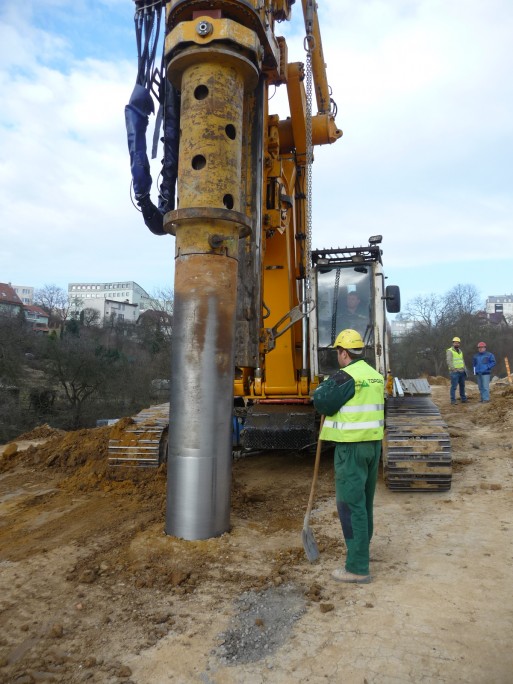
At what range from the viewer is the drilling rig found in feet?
15.5

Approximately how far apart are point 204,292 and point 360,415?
1.71 m

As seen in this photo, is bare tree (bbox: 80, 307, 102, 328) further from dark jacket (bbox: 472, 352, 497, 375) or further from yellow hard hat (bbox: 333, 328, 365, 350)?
yellow hard hat (bbox: 333, 328, 365, 350)

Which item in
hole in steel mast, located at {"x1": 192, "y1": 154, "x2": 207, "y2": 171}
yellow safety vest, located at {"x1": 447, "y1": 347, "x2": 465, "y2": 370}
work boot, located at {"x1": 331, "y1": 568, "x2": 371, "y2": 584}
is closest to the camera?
work boot, located at {"x1": 331, "y1": 568, "x2": 371, "y2": 584}

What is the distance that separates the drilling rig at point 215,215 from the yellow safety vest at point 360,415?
1.13m

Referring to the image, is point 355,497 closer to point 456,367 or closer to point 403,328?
point 456,367

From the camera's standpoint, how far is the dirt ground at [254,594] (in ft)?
9.65

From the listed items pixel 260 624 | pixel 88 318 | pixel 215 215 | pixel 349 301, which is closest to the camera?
pixel 260 624

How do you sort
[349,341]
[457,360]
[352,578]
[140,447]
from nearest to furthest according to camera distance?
[352,578], [349,341], [140,447], [457,360]

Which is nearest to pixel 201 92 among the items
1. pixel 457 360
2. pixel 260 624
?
A: pixel 260 624

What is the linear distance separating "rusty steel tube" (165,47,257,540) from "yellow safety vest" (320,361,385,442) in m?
Result: 1.12

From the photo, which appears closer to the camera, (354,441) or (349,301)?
(354,441)

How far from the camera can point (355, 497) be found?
159 inches

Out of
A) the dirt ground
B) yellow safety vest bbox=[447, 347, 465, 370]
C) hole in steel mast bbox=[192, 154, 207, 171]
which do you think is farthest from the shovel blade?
yellow safety vest bbox=[447, 347, 465, 370]

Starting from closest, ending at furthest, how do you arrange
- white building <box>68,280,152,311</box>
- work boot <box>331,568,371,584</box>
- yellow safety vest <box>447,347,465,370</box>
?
work boot <box>331,568,371,584</box>, yellow safety vest <box>447,347,465,370</box>, white building <box>68,280,152,311</box>
